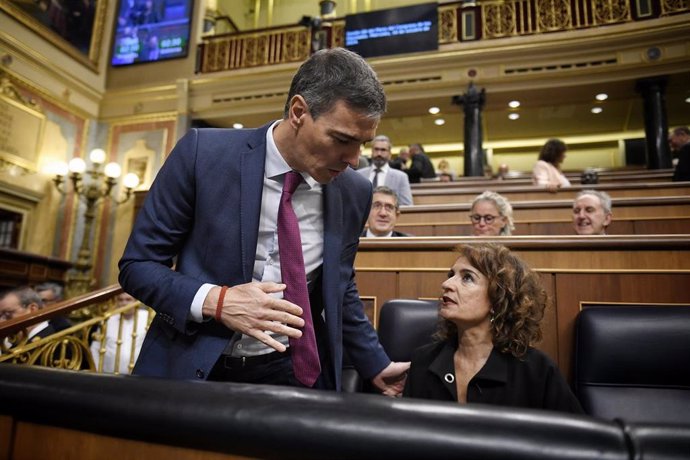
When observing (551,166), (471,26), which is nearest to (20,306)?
(551,166)

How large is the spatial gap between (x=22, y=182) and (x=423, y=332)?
6.54 m

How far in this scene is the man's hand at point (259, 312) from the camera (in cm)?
75

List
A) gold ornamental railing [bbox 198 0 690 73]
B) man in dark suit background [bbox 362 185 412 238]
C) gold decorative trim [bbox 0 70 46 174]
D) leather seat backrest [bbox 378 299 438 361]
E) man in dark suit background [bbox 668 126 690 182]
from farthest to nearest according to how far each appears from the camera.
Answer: gold ornamental railing [bbox 198 0 690 73]
gold decorative trim [bbox 0 70 46 174]
man in dark suit background [bbox 668 126 690 182]
man in dark suit background [bbox 362 185 412 238]
leather seat backrest [bbox 378 299 438 361]

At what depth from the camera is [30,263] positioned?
14.1 ft

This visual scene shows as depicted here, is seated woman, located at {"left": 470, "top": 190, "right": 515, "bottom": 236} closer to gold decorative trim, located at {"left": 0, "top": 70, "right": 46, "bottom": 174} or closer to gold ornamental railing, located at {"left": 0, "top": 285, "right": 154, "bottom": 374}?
gold ornamental railing, located at {"left": 0, "top": 285, "right": 154, "bottom": 374}

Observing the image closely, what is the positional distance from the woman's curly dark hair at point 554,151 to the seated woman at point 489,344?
9.88ft

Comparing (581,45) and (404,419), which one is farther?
(581,45)

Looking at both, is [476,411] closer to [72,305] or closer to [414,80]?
[72,305]

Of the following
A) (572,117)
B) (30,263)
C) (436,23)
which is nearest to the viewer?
(30,263)

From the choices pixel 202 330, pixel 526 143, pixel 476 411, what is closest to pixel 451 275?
pixel 202 330

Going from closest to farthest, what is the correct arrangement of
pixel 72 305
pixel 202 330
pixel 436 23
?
pixel 202 330 → pixel 72 305 → pixel 436 23

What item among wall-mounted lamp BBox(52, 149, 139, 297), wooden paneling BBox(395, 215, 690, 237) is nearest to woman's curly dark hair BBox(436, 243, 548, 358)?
wooden paneling BBox(395, 215, 690, 237)

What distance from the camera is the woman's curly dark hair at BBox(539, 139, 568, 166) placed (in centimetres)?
403

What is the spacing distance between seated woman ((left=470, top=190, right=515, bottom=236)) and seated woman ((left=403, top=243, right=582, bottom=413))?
1170mm
